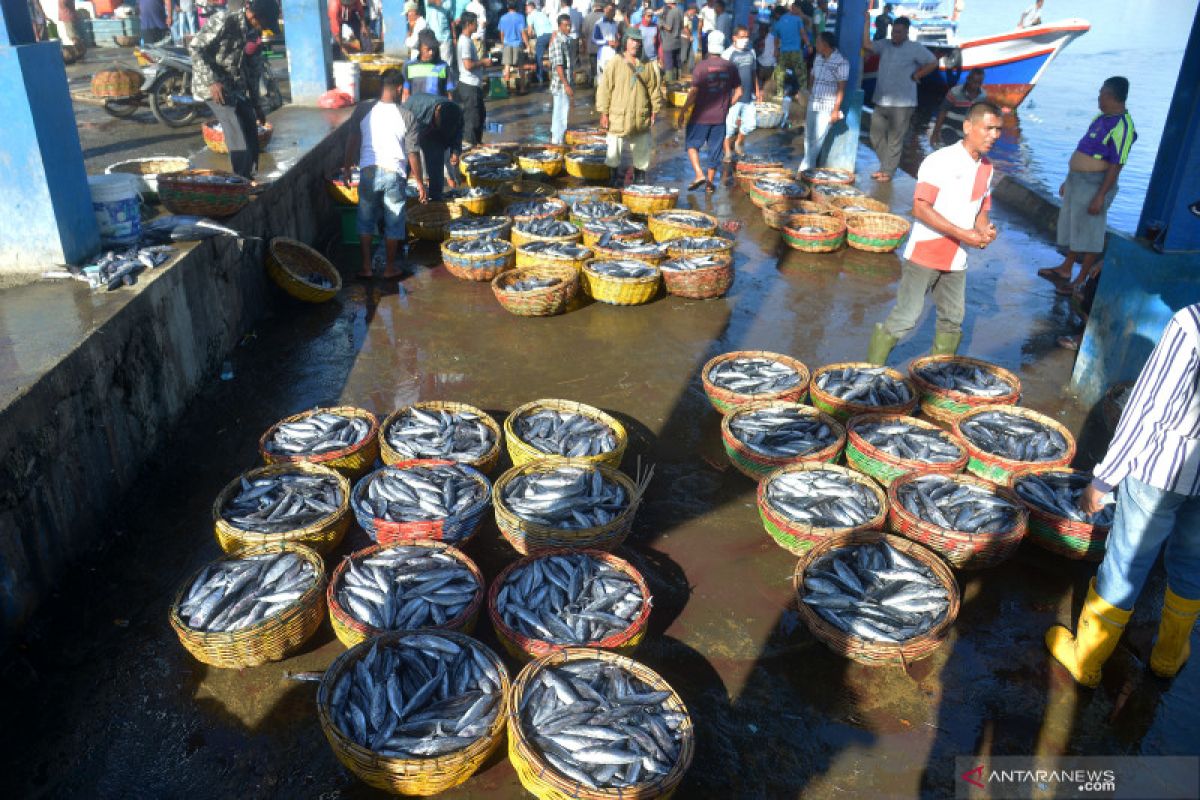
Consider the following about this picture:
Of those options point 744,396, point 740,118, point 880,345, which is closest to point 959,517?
point 744,396

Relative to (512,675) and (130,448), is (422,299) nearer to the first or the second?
(130,448)

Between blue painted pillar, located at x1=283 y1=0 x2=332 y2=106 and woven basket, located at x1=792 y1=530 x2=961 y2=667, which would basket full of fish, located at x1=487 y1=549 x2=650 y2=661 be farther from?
blue painted pillar, located at x1=283 y1=0 x2=332 y2=106

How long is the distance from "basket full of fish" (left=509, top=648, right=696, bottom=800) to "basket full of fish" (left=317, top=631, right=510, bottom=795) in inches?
6.1

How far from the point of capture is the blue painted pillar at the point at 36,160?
17.5ft

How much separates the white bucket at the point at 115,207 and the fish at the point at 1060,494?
22.5 ft

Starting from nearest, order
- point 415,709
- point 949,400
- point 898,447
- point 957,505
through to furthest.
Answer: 1. point 415,709
2. point 957,505
3. point 898,447
4. point 949,400

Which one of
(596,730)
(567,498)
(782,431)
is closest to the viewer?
(596,730)

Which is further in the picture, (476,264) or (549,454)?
(476,264)

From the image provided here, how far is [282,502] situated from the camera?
458cm

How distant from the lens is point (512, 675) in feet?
13.0

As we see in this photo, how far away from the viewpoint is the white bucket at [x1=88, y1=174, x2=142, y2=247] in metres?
6.14

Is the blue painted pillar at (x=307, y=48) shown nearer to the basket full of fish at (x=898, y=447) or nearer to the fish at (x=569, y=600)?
the basket full of fish at (x=898, y=447)

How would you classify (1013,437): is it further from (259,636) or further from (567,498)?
(259,636)

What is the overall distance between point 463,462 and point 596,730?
7.16 feet
